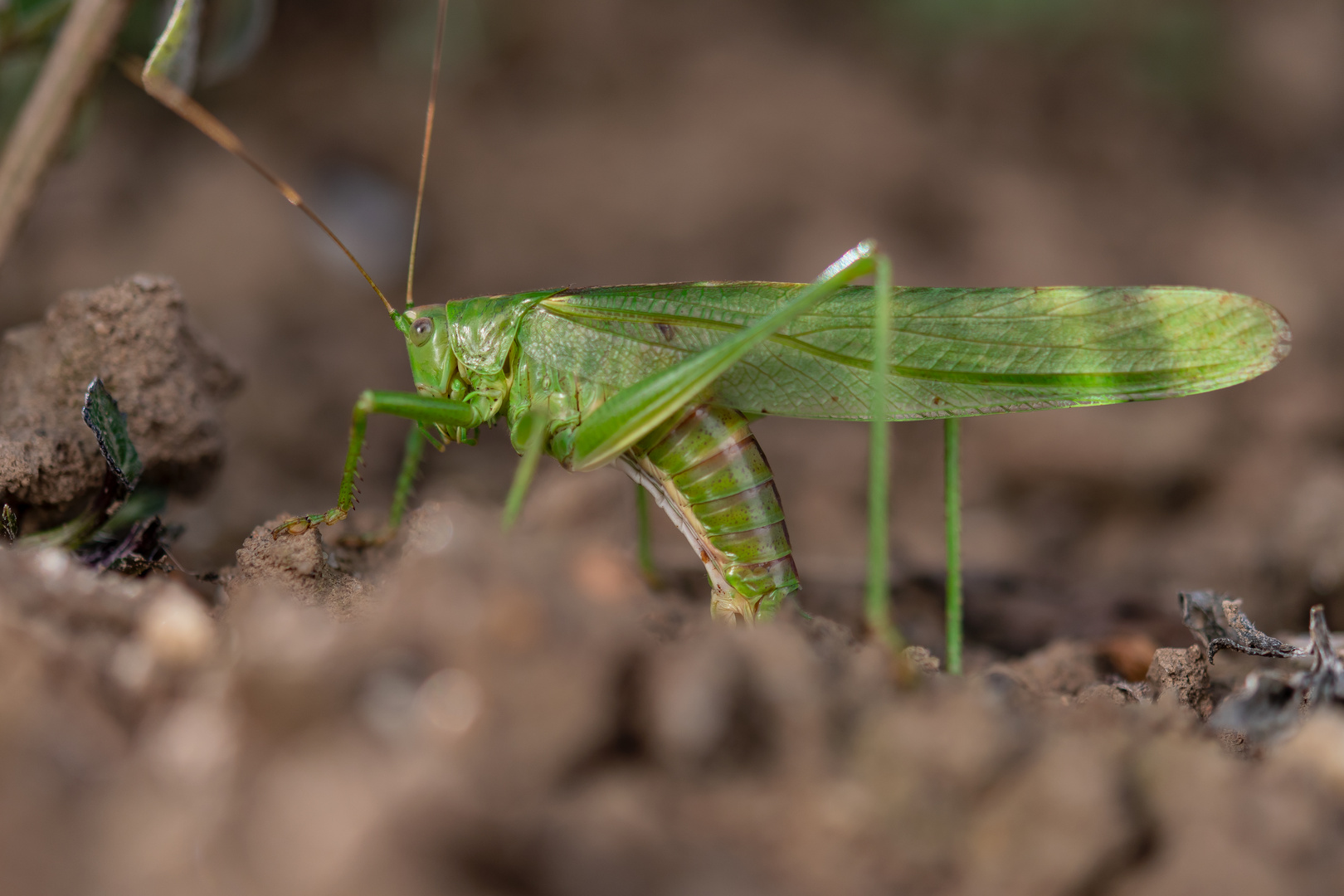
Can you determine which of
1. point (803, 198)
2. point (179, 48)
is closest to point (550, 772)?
point (179, 48)

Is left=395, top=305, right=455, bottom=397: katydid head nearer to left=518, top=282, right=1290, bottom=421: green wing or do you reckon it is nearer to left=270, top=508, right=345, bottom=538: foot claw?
left=518, top=282, right=1290, bottom=421: green wing

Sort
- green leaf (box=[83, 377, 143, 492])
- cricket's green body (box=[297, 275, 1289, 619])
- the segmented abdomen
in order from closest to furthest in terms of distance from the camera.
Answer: green leaf (box=[83, 377, 143, 492]), cricket's green body (box=[297, 275, 1289, 619]), the segmented abdomen

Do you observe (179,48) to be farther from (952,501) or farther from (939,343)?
(952,501)

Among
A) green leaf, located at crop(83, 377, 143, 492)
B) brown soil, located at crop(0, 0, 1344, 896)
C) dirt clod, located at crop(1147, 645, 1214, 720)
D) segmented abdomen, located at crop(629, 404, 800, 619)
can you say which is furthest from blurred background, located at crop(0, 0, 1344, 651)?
dirt clod, located at crop(1147, 645, 1214, 720)

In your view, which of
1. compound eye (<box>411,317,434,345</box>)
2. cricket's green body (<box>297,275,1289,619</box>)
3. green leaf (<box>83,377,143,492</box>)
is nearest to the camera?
green leaf (<box>83,377,143,492</box>)

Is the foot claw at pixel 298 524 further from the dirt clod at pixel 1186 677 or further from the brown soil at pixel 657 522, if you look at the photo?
the dirt clod at pixel 1186 677

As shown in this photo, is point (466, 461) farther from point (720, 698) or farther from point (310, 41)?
point (720, 698)

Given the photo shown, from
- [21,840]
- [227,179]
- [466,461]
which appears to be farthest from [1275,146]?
[21,840]
